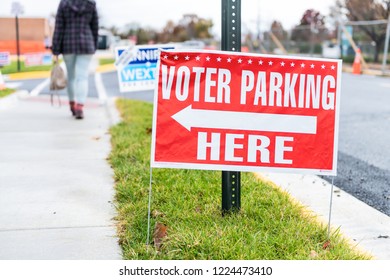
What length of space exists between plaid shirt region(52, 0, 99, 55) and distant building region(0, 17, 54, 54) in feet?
5.23

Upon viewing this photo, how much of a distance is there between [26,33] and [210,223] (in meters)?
7.93

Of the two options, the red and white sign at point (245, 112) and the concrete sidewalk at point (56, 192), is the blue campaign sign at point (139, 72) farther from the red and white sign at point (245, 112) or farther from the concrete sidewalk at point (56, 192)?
the red and white sign at point (245, 112)

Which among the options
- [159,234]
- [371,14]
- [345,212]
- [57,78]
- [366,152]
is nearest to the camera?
[159,234]

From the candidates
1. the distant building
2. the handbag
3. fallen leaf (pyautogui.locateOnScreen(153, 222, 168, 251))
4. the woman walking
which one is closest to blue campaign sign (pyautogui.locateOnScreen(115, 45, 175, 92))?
the woman walking

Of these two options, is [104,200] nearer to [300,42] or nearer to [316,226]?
[316,226]

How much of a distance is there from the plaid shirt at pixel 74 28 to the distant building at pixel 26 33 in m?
1.59

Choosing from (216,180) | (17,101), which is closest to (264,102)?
(216,180)

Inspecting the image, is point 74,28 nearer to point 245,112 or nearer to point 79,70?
point 79,70

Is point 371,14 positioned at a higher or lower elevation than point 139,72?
higher

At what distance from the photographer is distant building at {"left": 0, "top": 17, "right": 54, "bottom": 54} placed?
372 inches

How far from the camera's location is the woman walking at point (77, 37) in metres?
7.49

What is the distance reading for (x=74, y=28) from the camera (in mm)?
7559

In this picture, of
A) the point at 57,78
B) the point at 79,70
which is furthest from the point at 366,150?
the point at 57,78

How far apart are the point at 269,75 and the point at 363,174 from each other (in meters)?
2.36
